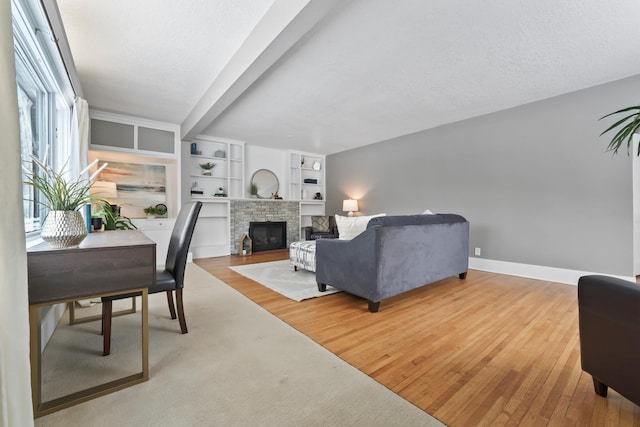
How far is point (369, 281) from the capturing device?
2406 mm

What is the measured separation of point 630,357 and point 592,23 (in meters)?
2.55

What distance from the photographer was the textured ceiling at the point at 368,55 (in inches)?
79.4

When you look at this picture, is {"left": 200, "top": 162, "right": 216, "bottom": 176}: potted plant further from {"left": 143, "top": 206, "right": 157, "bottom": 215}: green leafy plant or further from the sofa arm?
the sofa arm

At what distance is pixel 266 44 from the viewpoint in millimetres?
2070

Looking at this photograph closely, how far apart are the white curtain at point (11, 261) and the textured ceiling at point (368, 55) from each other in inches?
67.4

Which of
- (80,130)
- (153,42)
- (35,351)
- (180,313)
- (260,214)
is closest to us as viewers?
(35,351)

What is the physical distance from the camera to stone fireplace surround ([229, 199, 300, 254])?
572 centimetres

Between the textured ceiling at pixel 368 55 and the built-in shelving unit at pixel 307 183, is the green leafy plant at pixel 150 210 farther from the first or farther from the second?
the built-in shelving unit at pixel 307 183

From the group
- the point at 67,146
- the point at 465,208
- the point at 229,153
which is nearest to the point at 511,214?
the point at 465,208

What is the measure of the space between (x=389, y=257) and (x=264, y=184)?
4.47 metres

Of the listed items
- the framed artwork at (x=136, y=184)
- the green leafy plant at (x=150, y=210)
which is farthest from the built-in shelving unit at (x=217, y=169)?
the green leafy plant at (x=150, y=210)

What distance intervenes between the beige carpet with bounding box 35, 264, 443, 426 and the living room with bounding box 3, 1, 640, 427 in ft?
7.43

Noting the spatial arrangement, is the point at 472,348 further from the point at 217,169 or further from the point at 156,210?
the point at 217,169

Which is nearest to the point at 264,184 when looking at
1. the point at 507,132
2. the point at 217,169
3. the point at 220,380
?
the point at 217,169
